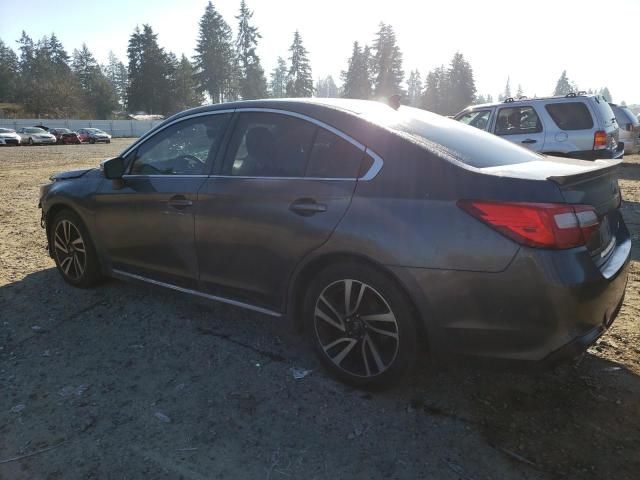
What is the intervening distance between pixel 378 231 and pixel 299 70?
8881cm

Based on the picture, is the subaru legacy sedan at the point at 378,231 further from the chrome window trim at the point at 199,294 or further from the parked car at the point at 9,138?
the parked car at the point at 9,138

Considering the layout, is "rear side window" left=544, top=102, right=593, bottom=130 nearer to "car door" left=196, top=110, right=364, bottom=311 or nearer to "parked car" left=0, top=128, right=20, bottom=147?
"car door" left=196, top=110, right=364, bottom=311

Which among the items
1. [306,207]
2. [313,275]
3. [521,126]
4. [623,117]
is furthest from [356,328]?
[623,117]

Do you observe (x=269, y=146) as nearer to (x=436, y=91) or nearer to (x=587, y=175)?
(x=587, y=175)

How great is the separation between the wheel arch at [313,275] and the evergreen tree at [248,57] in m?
83.6

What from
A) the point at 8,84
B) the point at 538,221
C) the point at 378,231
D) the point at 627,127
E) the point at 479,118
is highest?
the point at 8,84

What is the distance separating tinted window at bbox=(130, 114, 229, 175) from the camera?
352 centimetres

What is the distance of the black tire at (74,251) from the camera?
4.37 m

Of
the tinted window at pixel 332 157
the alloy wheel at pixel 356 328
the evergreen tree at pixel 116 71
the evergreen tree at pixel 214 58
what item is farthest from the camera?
the evergreen tree at pixel 116 71

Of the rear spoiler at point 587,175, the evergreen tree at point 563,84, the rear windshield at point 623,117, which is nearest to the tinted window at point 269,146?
the rear spoiler at point 587,175

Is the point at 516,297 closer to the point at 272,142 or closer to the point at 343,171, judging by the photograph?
the point at 343,171

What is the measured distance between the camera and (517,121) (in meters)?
8.79

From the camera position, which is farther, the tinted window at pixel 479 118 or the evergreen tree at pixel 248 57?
the evergreen tree at pixel 248 57

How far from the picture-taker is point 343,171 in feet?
9.20
